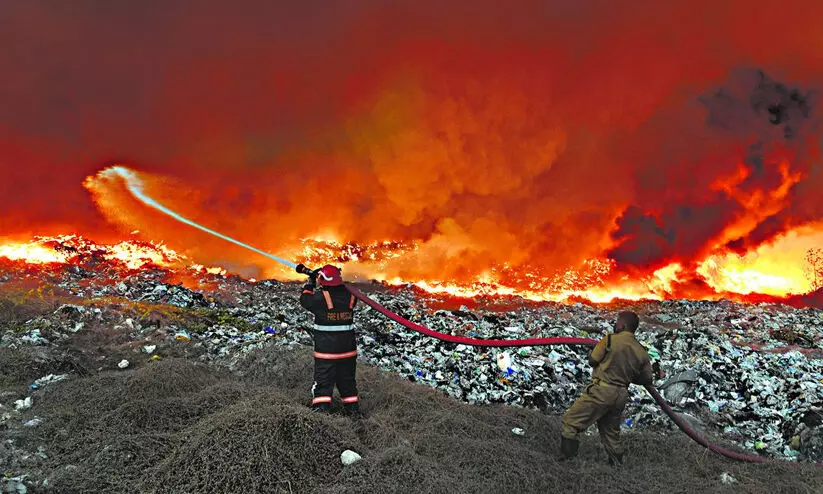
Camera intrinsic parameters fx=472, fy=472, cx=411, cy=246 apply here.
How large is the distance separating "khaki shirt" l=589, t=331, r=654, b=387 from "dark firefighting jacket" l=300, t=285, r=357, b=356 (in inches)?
127

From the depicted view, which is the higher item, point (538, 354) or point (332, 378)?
point (538, 354)

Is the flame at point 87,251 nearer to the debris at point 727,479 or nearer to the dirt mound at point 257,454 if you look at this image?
the dirt mound at point 257,454

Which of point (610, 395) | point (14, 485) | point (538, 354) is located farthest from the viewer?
point (538, 354)

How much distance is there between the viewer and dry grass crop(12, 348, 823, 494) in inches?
174

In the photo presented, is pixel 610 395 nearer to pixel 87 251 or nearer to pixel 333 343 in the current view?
pixel 333 343

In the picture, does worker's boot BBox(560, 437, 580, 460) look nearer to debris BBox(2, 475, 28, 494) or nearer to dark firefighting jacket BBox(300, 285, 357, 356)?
dark firefighting jacket BBox(300, 285, 357, 356)

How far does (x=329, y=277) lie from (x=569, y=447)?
3732mm

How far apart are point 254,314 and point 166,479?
845 cm

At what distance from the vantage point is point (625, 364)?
5.79 meters

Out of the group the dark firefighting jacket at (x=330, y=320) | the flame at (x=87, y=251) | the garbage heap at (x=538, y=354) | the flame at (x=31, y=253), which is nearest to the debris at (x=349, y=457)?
the dark firefighting jacket at (x=330, y=320)

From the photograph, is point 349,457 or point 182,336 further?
point 182,336

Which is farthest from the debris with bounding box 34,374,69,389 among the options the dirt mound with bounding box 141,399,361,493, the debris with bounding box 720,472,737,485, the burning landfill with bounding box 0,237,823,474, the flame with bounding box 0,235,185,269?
the flame with bounding box 0,235,185,269

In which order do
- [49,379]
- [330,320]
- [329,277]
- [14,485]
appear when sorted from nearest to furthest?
[14,485], [330,320], [329,277], [49,379]

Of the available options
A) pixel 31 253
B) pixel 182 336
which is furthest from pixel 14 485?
pixel 31 253
